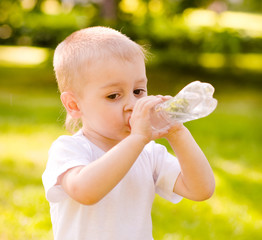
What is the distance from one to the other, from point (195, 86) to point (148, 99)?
0.19 metres

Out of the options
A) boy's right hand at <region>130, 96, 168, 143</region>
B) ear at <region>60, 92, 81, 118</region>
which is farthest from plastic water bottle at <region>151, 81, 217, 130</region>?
ear at <region>60, 92, 81, 118</region>

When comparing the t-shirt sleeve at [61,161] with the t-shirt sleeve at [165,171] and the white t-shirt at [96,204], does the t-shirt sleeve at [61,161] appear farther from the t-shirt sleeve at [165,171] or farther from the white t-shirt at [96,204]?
the t-shirt sleeve at [165,171]

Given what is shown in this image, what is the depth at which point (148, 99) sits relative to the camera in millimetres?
1839

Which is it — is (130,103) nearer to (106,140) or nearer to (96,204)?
(106,140)

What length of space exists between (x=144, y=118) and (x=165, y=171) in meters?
0.48

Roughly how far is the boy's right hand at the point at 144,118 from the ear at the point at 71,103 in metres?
0.38

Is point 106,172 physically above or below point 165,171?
above

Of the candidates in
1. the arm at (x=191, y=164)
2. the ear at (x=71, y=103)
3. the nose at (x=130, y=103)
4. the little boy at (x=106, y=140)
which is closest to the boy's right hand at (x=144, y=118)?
the little boy at (x=106, y=140)

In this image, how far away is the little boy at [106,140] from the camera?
1943 mm

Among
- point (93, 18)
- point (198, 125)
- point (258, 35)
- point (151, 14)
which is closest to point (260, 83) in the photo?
point (258, 35)

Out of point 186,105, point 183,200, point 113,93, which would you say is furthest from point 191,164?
point 183,200

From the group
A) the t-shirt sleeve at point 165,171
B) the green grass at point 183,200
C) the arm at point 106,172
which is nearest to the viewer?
the arm at point 106,172

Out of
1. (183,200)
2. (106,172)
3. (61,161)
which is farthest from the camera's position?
(183,200)

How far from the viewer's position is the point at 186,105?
6.05 ft
